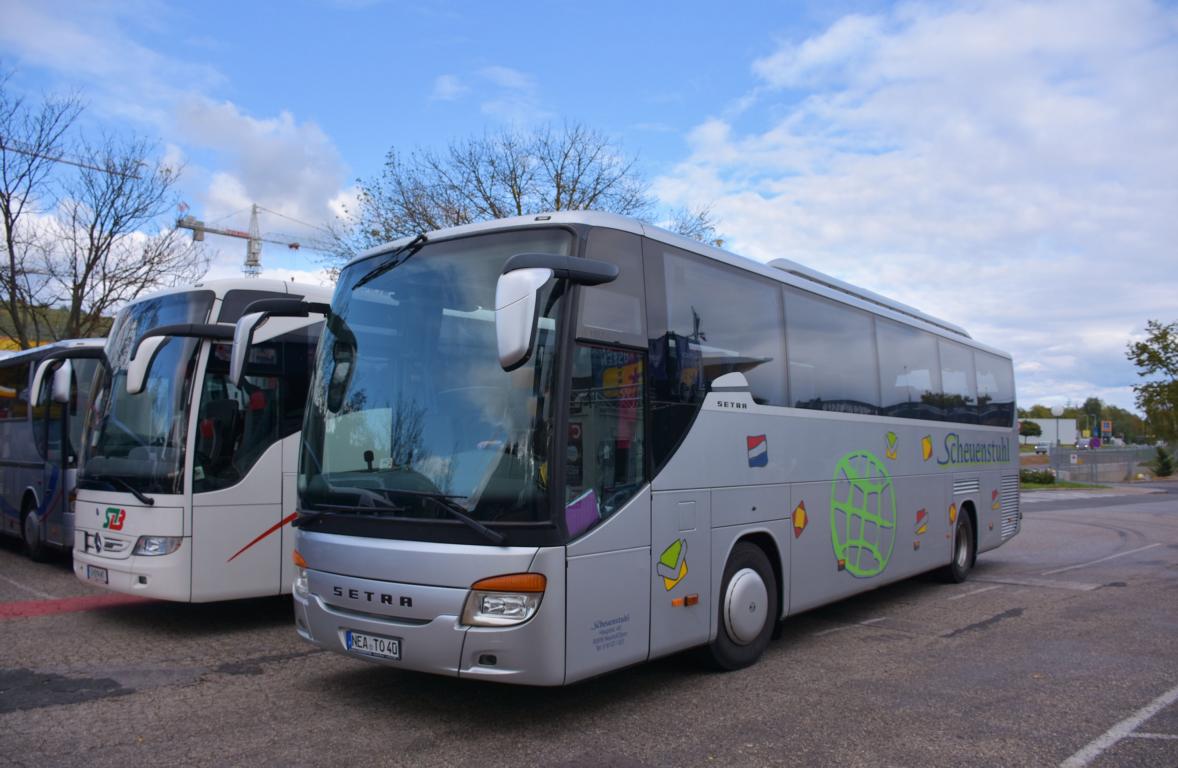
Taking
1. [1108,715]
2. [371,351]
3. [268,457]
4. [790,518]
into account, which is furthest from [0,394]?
[1108,715]

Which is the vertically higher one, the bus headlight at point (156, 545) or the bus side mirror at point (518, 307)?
the bus side mirror at point (518, 307)

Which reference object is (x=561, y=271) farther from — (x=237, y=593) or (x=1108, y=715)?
(x=237, y=593)

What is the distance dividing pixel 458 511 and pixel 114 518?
15.8ft

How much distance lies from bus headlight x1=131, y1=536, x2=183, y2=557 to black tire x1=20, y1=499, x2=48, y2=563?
6.11 metres

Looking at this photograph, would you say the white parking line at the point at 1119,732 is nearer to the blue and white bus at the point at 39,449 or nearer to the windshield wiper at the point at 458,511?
the windshield wiper at the point at 458,511

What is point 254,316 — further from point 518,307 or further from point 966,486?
point 966,486

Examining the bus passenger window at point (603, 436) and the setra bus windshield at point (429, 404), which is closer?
the setra bus windshield at point (429, 404)

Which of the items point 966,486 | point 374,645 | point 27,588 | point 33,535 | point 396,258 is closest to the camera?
point 374,645

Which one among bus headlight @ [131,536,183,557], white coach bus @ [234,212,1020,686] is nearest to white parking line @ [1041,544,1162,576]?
white coach bus @ [234,212,1020,686]

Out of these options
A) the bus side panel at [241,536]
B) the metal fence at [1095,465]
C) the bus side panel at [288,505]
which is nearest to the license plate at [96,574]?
the bus side panel at [241,536]

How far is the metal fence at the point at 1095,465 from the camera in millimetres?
45406

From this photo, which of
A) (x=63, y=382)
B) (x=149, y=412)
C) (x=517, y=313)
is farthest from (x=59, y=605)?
(x=517, y=313)

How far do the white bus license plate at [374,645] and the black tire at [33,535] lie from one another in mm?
9564

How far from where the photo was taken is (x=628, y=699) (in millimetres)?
6215
